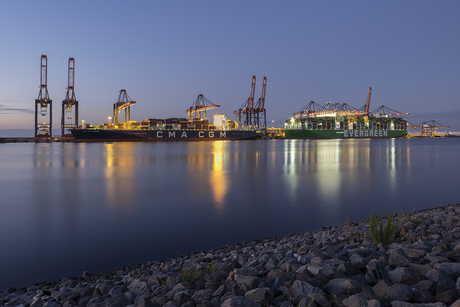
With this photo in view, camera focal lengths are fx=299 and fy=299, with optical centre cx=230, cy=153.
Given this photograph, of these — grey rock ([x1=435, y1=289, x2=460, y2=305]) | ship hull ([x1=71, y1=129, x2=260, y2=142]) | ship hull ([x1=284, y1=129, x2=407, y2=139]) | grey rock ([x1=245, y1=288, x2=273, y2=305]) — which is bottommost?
grey rock ([x1=245, y1=288, x2=273, y2=305])

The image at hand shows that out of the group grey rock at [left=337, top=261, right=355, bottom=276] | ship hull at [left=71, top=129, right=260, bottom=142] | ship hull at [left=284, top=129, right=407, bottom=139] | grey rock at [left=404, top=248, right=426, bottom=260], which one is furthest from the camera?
ship hull at [left=284, top=129, right=407, bottom=139]

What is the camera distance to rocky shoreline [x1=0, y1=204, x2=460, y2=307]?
2795 millimetres

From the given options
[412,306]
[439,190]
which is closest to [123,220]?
[412,306]

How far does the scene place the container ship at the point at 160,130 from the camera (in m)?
80.1

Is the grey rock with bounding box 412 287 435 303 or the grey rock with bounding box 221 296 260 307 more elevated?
the grey rock with bounding box 412 287 435 303

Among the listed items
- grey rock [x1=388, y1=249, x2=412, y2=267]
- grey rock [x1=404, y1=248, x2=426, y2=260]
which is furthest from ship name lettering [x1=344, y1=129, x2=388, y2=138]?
grey rock [x1=388, y1=249, x2=412, y2=267]

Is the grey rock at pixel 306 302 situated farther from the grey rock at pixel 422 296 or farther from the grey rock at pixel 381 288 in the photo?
the grey rock at pixel 422 296

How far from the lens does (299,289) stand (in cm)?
298

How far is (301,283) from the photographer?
3.05 meters

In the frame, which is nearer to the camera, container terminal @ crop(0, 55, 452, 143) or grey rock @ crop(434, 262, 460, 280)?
grey rock @ crop(434, 262, 460, 280)

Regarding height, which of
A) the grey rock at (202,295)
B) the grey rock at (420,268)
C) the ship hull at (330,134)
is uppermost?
the ship hull at (330,134)

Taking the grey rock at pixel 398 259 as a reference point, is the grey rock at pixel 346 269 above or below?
below

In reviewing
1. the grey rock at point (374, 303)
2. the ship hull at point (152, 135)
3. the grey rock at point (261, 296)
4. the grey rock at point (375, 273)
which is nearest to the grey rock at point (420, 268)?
the grey rock at point (375, 273)

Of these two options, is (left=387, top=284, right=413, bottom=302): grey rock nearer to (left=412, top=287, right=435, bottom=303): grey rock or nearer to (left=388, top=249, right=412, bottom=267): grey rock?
(left=412, top=287, right=435, bottom=303): grey rock
